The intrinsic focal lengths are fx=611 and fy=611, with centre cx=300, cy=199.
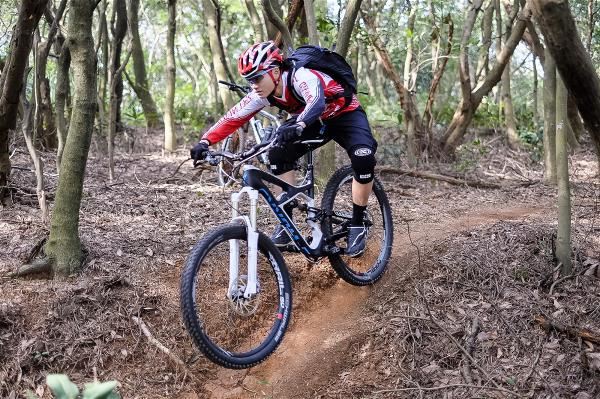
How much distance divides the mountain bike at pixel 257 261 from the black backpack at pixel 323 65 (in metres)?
0.58

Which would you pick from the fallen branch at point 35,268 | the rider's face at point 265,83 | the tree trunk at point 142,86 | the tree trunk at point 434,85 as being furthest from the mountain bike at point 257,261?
the tree trunk at point 142,86

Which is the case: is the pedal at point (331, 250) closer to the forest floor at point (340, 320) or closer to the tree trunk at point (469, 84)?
the forest floor at point (340, 320)

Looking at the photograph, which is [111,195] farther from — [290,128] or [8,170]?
[290,128]

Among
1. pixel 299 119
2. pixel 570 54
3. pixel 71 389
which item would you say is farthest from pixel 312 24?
pixel 71 389

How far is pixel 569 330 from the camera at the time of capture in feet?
17.7

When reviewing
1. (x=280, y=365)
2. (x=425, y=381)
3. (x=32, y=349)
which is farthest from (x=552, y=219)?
(x=32, y=349)

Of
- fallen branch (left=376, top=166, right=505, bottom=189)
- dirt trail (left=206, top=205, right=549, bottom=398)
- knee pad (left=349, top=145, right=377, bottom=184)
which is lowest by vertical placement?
dirt trail (left=206, top=205, right=549, bottom=398)

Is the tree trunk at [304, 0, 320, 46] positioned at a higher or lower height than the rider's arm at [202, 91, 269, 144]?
higher

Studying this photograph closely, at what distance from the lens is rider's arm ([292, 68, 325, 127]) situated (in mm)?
4949

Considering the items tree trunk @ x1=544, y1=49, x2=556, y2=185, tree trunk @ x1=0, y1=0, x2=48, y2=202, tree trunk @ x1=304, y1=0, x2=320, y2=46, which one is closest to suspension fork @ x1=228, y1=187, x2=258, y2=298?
tree trunk @ x1=0, y1=0, x2=48, y2=202

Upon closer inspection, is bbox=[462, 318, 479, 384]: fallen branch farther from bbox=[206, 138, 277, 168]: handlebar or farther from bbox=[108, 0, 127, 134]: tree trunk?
bbox=[108, 0, 127, 134]: tree trunk

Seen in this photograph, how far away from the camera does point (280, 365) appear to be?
5.60 m

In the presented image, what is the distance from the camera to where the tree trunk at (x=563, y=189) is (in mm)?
6082

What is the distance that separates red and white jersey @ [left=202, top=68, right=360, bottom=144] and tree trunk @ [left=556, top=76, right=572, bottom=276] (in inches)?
90.6
